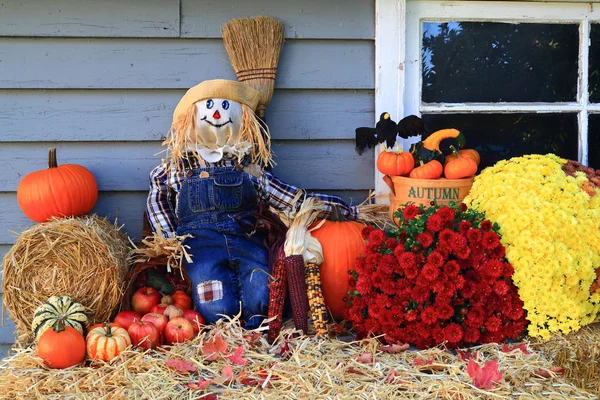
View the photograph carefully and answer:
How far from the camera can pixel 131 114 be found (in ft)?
10.2

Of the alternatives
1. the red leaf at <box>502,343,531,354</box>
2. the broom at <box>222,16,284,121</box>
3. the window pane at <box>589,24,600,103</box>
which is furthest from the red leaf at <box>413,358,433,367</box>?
the window pane at <box>589,24,600,103</box>

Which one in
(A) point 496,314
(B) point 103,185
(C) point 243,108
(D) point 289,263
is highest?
(C) point 243,108

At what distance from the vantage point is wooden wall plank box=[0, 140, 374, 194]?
3.10m

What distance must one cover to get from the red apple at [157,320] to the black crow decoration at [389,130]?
4.19ft

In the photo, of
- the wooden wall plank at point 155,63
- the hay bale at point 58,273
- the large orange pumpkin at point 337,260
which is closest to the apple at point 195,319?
the hay bale at point 58,273

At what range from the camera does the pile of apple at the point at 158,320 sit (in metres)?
A: 2.48

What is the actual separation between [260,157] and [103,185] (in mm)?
867

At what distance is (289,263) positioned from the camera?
2613mm

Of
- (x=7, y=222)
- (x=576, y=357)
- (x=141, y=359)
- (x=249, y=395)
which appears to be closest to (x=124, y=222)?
(x=7, y=222)

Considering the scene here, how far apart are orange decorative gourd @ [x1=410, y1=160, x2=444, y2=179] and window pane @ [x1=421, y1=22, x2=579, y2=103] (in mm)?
528

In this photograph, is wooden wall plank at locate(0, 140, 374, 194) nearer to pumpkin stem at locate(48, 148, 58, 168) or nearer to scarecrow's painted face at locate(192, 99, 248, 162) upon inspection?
pumpkin stem at locate(48, 148, 58, 168)

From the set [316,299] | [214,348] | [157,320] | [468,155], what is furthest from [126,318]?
[468,155]

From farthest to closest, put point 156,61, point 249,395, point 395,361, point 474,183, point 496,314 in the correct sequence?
point 156,61 < point 474,183 < point 496,314 < point 395,361 < point 249,395

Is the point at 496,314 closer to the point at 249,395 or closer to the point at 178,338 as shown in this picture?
the point at 249,395
